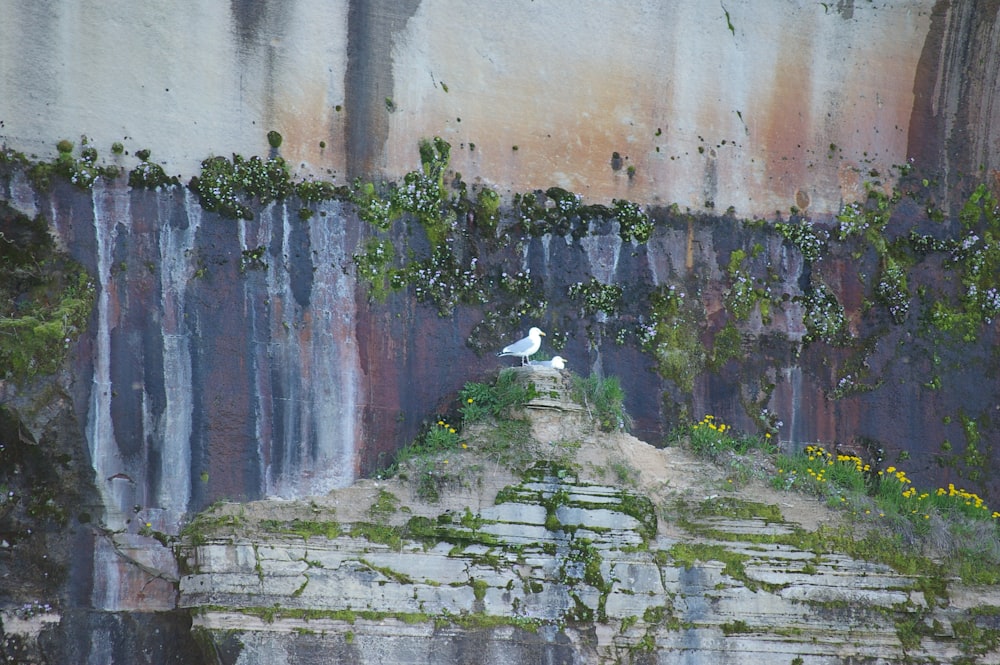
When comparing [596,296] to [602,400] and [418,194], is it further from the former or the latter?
[418,194]

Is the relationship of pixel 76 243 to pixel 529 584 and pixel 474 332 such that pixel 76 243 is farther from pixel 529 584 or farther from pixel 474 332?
pixel 529 584

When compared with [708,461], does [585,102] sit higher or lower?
higher

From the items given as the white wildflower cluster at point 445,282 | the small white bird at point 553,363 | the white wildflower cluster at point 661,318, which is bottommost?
the small white bird at point 553,363

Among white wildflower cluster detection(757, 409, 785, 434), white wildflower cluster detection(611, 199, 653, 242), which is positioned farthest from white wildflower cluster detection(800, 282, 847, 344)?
white wildflower cluster detection(611, 199, 653, 242)

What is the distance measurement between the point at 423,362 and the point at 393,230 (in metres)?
1.16

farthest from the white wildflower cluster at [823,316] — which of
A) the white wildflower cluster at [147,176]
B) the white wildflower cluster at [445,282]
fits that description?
the white wildflower cluster at [147,176]

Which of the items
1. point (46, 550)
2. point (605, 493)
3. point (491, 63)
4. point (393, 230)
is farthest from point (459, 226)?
point (46, 550)

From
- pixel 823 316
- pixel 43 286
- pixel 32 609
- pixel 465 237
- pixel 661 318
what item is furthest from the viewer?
pixel 823 316

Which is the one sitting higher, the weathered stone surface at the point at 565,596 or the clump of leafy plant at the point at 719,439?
the clump of leafy plant at the point at 719,439

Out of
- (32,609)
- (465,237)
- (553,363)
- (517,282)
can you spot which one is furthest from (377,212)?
(32,609)

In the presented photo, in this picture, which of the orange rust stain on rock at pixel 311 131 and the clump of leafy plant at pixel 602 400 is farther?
the orange rust stain on rock at pixel 311 131

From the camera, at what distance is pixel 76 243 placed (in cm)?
1074

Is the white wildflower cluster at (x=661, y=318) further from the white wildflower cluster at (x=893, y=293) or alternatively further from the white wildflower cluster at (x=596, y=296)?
the white wildflower cluster at (x=893, y=293)

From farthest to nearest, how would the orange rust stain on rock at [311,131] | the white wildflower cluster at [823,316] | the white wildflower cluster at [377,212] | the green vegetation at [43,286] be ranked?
the white wildflower cluster at [823,316], the white wildflower cluster at [377,212], the orange rust stain on rock at [311,131], the green vegetation at [43,286]
